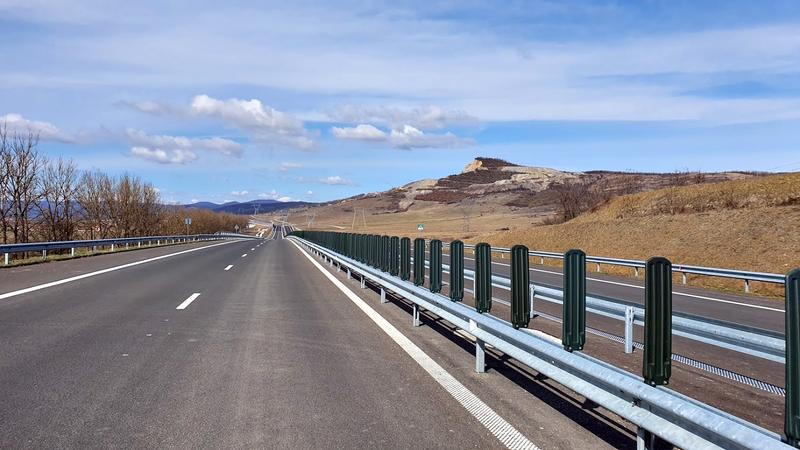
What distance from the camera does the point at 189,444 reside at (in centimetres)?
455

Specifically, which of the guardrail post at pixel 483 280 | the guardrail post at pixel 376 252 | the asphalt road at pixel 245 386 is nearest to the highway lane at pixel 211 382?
the asphalt road at pixel 245 386

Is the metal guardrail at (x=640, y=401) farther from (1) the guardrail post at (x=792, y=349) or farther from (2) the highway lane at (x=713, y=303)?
(2) the highway lane at (x=713, y=303)

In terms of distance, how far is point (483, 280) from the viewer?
315 inches

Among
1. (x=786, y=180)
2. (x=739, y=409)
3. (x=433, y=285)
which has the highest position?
(x=786, y=180)

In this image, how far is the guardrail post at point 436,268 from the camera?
1033 centimetres

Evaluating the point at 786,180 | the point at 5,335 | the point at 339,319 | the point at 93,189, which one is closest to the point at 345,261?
the point at 339,319

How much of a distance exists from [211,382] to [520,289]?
3538 mm

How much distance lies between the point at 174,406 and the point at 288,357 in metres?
2.22

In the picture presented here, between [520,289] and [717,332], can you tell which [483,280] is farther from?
[717,332]

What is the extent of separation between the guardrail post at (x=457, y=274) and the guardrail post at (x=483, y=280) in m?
0.98

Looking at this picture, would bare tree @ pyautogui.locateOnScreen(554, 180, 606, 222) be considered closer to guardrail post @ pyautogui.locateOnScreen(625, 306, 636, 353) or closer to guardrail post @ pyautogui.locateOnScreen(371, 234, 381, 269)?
Answer: guardrail post @ pyautogui.locateOnScreen(371, 234, 381, 269)

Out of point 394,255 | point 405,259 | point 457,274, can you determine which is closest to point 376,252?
point 394,255

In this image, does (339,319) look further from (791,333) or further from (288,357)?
(791,333)

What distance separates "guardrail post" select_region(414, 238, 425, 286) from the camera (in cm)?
1112
